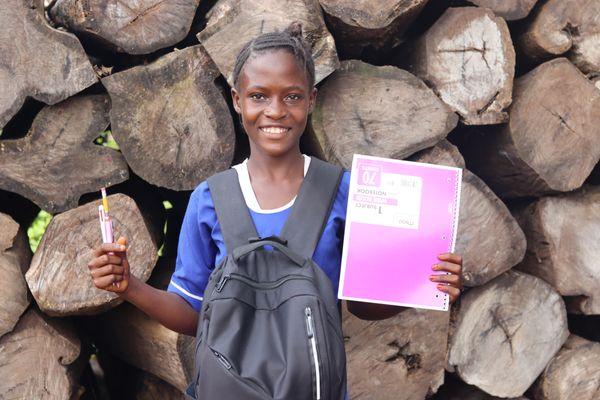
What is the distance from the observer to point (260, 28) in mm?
2342

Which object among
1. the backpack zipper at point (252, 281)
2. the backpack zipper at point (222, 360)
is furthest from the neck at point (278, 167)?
the backpack zipper at point (222, 360)

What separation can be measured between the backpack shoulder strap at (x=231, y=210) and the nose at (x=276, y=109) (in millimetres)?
179

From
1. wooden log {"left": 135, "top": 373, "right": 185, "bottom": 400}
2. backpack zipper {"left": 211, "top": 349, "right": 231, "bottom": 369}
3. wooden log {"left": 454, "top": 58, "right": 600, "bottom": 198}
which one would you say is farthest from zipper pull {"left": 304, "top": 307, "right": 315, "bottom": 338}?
wooden log {"left": 454, "top": 58, "right": 600, "bottom": 198}

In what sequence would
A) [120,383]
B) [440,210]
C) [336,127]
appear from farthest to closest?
[120,383] < [336,127] < [440,210]

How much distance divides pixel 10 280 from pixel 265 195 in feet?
2.98

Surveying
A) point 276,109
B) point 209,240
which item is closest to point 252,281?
point 209,240

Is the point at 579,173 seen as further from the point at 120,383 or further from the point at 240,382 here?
the point at 120,383

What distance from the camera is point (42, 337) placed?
7.53ft

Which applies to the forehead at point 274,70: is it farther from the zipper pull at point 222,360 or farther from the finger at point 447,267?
the zipper pull at point 222,360

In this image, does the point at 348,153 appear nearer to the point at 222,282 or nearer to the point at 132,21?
the point at 132,21

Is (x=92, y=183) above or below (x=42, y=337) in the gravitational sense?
above

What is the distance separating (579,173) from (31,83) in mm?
1842

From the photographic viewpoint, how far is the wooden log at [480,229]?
2529 mm

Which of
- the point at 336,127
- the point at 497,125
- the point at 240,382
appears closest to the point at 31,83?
the point at 336,127
